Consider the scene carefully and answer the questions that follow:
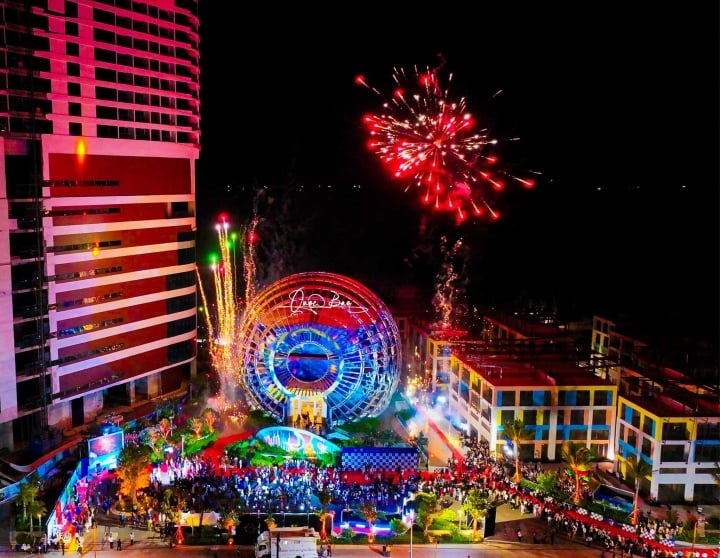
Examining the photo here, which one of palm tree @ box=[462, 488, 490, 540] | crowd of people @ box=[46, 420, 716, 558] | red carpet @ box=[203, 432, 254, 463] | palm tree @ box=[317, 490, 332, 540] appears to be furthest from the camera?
red carpet @ box=[203, 432, 254, 463]

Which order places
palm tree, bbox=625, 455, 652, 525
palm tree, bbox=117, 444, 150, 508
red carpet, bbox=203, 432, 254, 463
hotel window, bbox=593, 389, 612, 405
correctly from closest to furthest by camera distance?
palm tree, bbox=117, 444, 150, 508, palm tree, bbox=625, 455, 652, 525, red carpet, bbox=203, 432, 254, 463, hotel window, bbox=593, 389, 612, 405

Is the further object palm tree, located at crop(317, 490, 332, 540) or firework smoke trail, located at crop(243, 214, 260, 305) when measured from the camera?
firework smoke trail, located at crop(243, 214, 260, 305)

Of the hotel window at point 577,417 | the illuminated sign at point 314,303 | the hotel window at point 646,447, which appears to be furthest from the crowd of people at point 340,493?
the illuminated sign at point 314,303

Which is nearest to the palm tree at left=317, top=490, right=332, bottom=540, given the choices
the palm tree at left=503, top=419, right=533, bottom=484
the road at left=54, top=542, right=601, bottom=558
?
the road at left=54, top=542, right=601, bottom=558

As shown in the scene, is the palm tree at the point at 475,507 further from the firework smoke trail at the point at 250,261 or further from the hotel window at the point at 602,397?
the firework smoke trail at the point at 250,261

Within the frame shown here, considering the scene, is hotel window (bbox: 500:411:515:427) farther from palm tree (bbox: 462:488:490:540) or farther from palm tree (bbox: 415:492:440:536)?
palm tree (bbox: 415:492:440:536)
